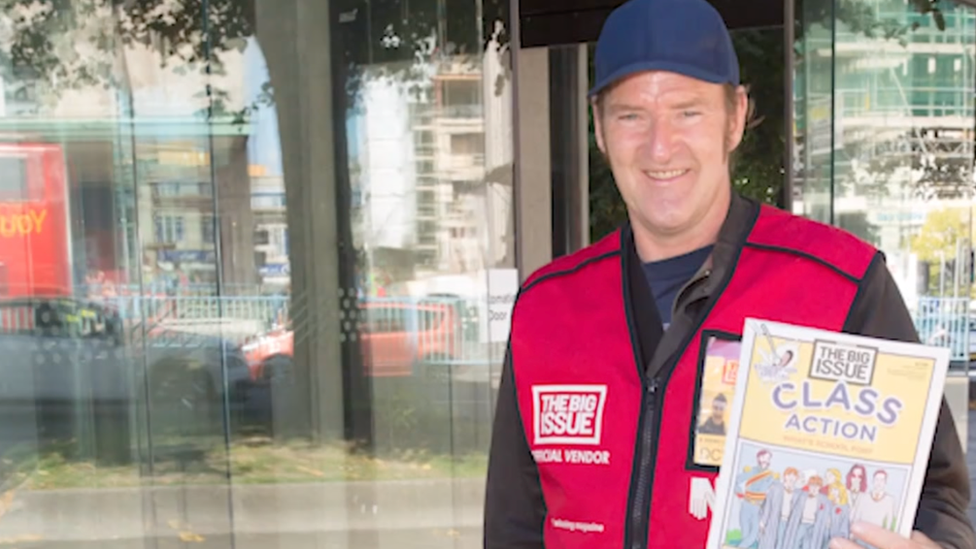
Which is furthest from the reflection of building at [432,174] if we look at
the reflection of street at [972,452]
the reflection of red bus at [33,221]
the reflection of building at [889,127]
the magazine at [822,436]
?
the reflection of street at [972,452]

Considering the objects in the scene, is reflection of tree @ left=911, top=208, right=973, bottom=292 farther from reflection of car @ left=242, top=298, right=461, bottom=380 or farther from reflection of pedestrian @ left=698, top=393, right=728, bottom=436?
reflection of pedestrian @ left=698, top=393, right=728, bottom=436

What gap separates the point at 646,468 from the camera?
1367 mm

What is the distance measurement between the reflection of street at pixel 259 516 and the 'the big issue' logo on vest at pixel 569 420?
11.9 ft

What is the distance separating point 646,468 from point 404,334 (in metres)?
3.64

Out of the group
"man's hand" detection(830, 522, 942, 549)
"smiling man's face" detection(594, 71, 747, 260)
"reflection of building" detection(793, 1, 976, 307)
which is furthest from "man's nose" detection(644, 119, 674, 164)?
"reflection of building" detection(793, 1, 976, 307)

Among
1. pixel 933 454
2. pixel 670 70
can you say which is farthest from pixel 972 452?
pixel 670 70

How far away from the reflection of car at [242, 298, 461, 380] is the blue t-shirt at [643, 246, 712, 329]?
11.4ft

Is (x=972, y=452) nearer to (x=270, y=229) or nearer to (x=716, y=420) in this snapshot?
(x=270, y=229)

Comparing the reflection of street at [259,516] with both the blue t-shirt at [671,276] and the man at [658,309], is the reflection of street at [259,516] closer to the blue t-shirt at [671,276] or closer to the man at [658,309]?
the man at [658,309]

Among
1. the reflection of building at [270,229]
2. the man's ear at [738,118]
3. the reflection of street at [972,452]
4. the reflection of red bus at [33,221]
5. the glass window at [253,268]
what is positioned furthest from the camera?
the reflection of street at [972,452]

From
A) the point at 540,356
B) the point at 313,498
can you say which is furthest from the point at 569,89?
the point at 540,356

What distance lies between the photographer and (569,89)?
Result: 8.00m

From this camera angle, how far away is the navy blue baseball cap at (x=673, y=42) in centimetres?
136

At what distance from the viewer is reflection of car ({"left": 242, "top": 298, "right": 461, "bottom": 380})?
490cm
